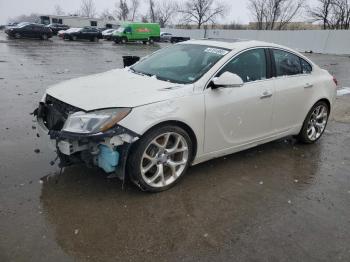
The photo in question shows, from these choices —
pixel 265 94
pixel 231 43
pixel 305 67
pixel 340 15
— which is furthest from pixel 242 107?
pixel 340 15

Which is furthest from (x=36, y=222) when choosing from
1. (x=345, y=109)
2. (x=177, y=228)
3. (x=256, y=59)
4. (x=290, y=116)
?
(x=345, y=109)

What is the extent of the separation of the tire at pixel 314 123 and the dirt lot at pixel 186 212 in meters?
0.54

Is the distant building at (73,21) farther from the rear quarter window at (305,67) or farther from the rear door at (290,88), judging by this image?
the rear door at (290,88)

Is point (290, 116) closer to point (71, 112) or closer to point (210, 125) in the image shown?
point (210, 125)

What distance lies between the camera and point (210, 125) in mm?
4133

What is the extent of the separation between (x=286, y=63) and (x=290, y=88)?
41 centimetres

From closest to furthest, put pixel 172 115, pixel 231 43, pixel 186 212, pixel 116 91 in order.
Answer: pixel 186 212
pixel 172 115
pixel 116 91
pixel 231 43

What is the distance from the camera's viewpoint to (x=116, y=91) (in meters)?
3.86

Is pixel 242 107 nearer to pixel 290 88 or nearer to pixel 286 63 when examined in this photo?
pixel 290 88

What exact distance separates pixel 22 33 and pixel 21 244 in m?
37.9

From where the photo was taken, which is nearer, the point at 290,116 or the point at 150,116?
the point at 150,116

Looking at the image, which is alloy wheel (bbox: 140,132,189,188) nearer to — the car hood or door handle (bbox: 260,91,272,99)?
the car hood

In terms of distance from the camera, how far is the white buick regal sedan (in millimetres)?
3518

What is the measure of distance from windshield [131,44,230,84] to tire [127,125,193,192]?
714mm
